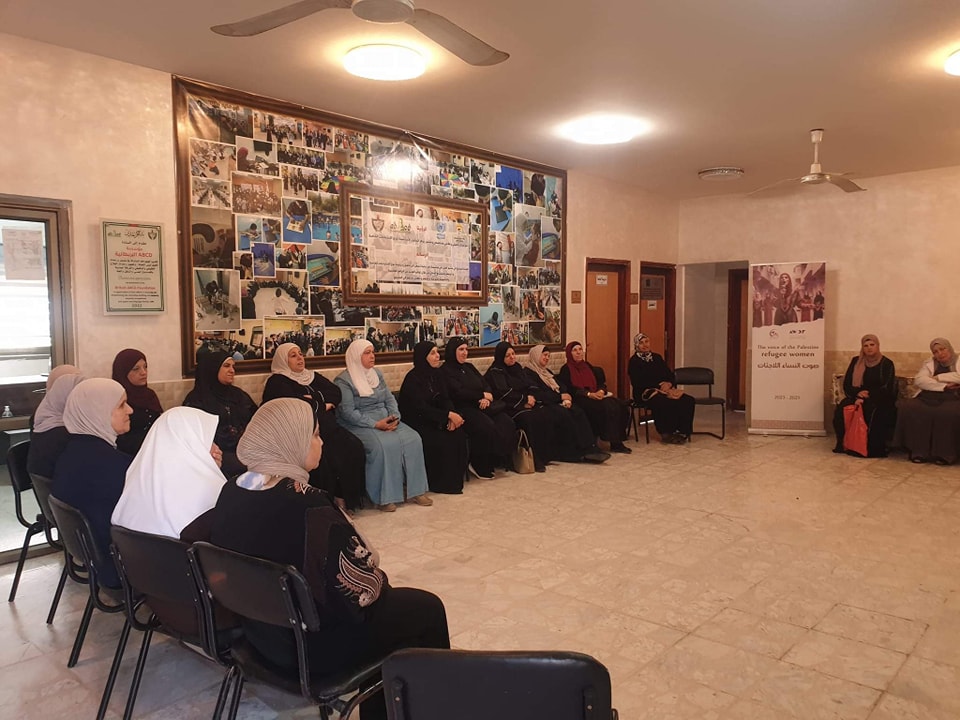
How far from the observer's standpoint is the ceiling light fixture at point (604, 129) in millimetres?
5762

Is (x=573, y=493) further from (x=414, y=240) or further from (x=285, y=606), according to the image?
(x=285, y=606)

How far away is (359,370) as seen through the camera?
5.45 metres

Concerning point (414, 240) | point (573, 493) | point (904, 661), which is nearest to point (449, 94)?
point (414, 240)

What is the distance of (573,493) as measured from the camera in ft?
18.2

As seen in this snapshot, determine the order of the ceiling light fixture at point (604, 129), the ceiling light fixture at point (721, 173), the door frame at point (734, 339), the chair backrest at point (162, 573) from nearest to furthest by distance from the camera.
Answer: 1. the chair backrest at point (162, 573)
2. the ceiling light fixture at point (604, 129)
3. the ceiling light fixture at point (721, 173)
4. the door frame at point (734, 339)

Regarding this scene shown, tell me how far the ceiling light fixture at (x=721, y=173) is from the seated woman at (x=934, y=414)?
2.64 metres

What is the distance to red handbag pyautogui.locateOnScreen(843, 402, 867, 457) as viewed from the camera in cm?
688

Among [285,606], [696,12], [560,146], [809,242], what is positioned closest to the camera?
[285,606]

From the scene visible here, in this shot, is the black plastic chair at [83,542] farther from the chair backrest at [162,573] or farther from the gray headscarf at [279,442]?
the gray headscarf at [279,442]

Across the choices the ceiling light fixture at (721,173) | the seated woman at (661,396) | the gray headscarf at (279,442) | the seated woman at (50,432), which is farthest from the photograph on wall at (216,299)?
the ceiling light fixture at (721,173)

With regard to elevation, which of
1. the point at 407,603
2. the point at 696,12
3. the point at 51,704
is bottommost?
the point at 51,704

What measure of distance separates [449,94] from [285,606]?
4169 millimetres

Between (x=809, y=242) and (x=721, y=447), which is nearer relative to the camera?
(x=721, y=447)

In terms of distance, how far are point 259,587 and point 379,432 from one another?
3395mm
